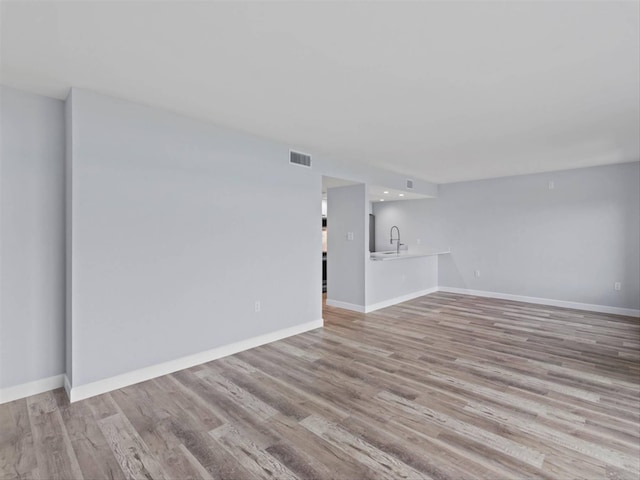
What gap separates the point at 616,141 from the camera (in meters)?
4.01

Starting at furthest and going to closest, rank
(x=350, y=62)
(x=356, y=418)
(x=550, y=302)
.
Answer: (x=550, y=302), (x=356, y=418), (x=350, y=62)

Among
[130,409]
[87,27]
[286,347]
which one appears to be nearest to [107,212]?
[87,27]

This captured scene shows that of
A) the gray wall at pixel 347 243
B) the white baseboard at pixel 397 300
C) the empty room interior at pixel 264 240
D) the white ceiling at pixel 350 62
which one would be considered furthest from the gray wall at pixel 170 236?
the white baseboard at pixel 397 300

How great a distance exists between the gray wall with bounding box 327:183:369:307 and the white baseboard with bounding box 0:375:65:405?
12.7 feet

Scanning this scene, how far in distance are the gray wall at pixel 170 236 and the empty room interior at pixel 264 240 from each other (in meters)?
0.02

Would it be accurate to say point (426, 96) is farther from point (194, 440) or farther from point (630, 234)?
point (630, 234)

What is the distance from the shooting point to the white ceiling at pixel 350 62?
1701 millimetres

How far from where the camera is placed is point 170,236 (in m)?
3.08

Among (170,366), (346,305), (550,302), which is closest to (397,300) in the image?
(346,305)

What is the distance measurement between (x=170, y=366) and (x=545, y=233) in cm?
637

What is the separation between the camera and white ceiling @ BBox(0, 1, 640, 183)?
5.58ft

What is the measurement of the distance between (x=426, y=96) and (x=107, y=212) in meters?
2.82

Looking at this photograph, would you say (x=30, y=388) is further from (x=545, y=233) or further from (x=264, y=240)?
(x=545, y=233)

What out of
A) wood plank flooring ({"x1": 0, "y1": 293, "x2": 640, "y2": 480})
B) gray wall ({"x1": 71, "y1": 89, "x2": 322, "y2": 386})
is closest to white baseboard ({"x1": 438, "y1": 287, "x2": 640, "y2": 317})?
wood plank flooring ({"x1": 0, "y1": 293, "x2": 640, "y2": 480})
